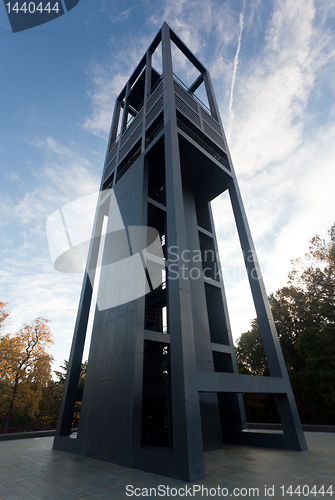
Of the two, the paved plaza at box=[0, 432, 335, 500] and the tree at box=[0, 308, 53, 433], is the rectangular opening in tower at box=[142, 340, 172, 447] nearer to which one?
the paved plaza at box=[0, 432, 335, 500]

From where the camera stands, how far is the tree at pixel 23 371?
20953 millimetres

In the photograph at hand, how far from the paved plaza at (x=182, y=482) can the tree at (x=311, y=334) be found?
12518mm

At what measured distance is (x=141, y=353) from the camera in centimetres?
841

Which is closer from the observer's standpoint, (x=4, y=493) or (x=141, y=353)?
(x=4, y=493)

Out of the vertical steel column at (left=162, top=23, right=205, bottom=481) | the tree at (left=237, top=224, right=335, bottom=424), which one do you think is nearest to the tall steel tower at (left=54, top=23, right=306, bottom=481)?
the vertical steel column at (left=162, top=23, right=205, bottom=481)

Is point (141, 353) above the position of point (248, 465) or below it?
above

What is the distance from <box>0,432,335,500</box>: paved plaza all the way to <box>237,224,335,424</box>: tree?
41.1ft

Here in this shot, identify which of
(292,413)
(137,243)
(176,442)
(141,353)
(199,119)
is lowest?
(176,442)

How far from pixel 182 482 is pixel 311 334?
62.0 ft

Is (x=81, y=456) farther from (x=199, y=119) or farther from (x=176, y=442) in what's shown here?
(x=199, y=119)

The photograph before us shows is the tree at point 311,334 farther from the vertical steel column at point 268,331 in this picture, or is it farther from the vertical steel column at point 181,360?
the vertical steel column at point 181,360

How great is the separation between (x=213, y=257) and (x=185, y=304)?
7.39m

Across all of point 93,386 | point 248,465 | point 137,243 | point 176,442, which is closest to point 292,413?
point 248,465

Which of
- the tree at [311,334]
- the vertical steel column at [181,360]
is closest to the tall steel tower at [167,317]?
the vertical steel column at [181,360]
